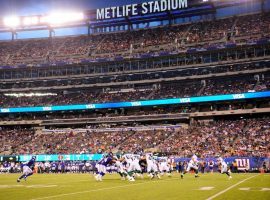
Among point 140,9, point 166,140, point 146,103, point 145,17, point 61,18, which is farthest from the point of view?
point 61,18

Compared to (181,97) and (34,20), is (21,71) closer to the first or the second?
(34,20)

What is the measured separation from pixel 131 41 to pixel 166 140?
88.1 ft

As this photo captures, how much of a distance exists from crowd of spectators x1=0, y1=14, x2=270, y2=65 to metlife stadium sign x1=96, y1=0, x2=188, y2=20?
15.3 ft

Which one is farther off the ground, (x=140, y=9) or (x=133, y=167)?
(x=140, y=9)

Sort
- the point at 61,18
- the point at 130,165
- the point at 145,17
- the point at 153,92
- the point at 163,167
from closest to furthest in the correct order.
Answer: the point at 130,165 → the point at 163,167 → the point at 153,92 → the point at 145,17 → the point at 61,18

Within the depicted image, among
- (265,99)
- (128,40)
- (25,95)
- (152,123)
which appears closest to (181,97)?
(152,123)

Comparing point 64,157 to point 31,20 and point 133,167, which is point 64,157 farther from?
point 31,20

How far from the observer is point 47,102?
7206 centimetres

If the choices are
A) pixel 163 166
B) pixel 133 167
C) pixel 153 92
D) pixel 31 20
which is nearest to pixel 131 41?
pixel 153 92

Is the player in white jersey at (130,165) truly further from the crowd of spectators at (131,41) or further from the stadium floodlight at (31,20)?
the stadium floodlight at (31,20)

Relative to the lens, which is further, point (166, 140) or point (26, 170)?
point (166, 140)

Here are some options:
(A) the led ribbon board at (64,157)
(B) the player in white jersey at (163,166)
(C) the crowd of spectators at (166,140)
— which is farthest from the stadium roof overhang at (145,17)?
(B) the player in white jersey at (163,166)

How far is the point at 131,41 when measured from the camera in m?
74.3

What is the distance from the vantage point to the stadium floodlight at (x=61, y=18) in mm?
78812
